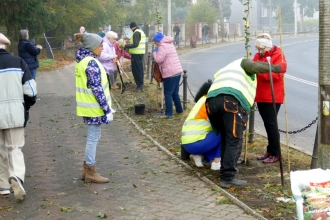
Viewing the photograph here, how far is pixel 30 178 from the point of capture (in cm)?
795

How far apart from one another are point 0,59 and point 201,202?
279 cm

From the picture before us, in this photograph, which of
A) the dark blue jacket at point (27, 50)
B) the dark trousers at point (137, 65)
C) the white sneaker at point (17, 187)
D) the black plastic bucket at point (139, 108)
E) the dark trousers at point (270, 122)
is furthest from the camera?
the dark trousers at point (137, 65)

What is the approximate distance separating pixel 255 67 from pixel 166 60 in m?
5.07

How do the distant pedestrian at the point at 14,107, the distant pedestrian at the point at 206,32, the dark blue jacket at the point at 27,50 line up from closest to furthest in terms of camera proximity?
the distant pedestrian at the point at 14,107 → the dark blue jacket at the point at 27,50 → the distant pedestrian at the point at 206,32

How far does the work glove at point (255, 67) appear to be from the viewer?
7.11 meters

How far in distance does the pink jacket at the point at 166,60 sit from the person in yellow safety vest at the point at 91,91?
4.51 meters

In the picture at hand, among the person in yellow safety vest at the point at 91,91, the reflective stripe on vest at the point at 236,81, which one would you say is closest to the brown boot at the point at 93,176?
the person in yellow safety vest at the point at 91,91

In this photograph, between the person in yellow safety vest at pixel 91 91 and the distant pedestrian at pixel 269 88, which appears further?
the distant pedestrian at pixel 269 88

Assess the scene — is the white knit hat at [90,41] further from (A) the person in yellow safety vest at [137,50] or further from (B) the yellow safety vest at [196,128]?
(A) the person in yellow safety vest at [137,50]

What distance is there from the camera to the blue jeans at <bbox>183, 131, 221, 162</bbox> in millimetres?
8102

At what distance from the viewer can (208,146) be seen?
8133 millimetres

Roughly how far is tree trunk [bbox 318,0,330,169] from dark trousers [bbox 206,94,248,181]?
1.46 metres

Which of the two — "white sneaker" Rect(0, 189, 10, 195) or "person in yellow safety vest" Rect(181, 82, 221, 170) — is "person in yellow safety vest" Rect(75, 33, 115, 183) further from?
"person in yellow safety vest" Rect(181, 82, 221, 170)

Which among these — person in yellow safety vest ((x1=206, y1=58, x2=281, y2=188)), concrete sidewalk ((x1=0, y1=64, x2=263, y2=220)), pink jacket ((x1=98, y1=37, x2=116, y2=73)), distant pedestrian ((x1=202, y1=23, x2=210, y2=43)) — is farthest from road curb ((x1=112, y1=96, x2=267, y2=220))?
distant pedestrian ((x1=202, y1=23, x2=210, y2=43))
